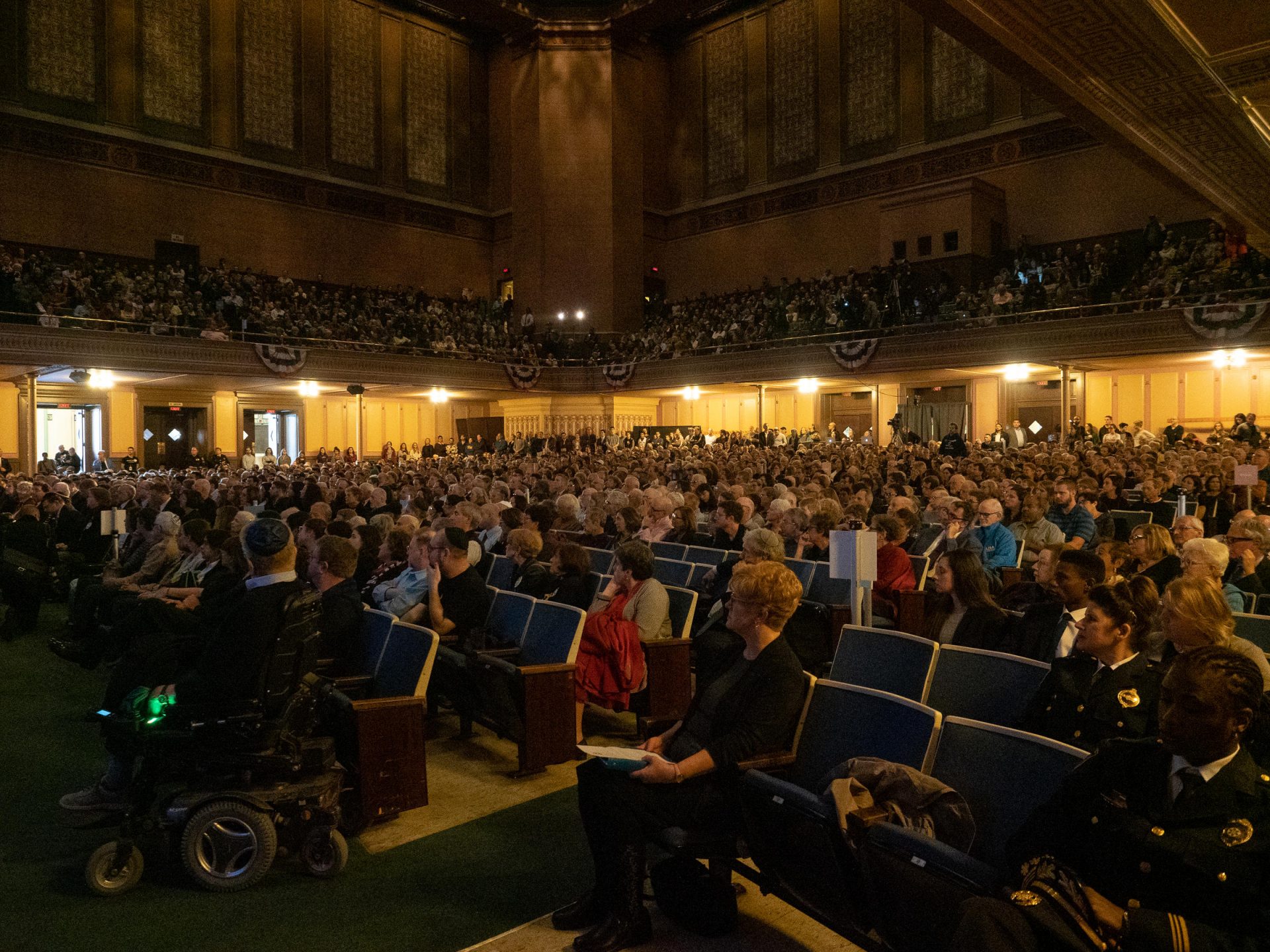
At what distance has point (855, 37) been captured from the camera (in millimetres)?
27859

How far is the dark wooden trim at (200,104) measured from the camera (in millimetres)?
24766

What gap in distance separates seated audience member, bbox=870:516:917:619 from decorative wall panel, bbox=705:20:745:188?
27297 mm

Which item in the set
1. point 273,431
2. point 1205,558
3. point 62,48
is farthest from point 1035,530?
point 62,48

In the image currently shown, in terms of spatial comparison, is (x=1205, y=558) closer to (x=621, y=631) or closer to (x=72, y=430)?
(x=621, y=631)

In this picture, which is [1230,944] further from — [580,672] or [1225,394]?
[1225,394]

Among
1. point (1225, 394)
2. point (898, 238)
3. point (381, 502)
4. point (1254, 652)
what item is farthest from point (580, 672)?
point (898, 238)

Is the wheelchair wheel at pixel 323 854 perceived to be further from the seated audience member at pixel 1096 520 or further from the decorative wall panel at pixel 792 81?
the decorative wall panel at pixel 792 81

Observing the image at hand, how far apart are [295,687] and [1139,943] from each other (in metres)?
2.81

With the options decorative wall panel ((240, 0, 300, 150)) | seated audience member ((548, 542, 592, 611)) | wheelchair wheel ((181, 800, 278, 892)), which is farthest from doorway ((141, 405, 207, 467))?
wheelchair wheel ((181, 800, 278, 892))

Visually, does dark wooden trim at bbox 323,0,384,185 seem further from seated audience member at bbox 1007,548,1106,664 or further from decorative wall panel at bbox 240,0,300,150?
seated audience member at bbox 1007,548,1106,664

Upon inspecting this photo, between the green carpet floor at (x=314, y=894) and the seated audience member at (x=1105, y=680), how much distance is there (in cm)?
177

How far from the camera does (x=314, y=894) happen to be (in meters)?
3.28

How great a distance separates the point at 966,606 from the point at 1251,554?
75.7 inches

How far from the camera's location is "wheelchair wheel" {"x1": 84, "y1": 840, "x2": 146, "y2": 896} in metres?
3.24
